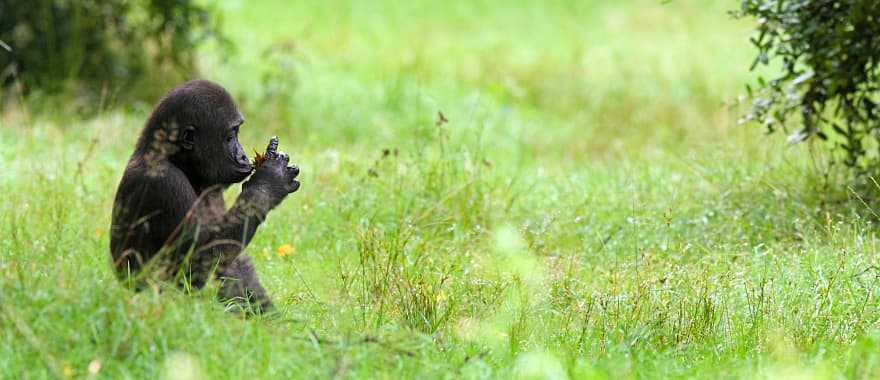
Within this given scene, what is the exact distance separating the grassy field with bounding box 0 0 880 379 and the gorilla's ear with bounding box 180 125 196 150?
657mm

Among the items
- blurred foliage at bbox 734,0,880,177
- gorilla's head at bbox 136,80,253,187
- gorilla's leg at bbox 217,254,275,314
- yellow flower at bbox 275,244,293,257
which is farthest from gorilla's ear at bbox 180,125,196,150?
blurred foliage at bbox 734,0,880,177

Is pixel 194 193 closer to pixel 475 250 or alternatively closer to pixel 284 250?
pixel 284 250

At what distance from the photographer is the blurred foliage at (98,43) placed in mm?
10703

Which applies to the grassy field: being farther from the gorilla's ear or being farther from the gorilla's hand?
the gorilla's ear

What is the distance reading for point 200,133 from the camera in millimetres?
4777

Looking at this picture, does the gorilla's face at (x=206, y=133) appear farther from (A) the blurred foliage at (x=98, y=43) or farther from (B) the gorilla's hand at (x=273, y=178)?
(A) the blurred foliage at (x=98, y=43)

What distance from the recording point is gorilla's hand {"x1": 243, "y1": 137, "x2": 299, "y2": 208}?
4.79m

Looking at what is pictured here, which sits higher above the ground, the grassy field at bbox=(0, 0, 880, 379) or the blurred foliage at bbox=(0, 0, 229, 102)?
the blurred foliage at bbox=(0, 0, 229, 102)

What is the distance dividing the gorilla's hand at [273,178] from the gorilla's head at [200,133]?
0.28ft

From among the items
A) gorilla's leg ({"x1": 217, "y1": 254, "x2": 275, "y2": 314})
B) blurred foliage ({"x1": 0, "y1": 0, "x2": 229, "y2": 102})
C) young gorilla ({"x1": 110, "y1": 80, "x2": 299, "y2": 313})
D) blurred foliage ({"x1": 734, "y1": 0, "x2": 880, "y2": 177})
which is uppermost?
blurred foliage ({"x1": 734, "y1": 0, "x2": 880, "y2": 177})

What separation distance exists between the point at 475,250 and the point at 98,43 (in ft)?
20.2

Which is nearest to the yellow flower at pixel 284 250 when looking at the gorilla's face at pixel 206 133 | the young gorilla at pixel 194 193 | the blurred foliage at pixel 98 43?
the young gorilla at pixel 194 193

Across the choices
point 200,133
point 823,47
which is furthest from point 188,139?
point 823,47

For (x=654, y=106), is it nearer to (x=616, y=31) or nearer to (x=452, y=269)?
(x=616, y=31)
